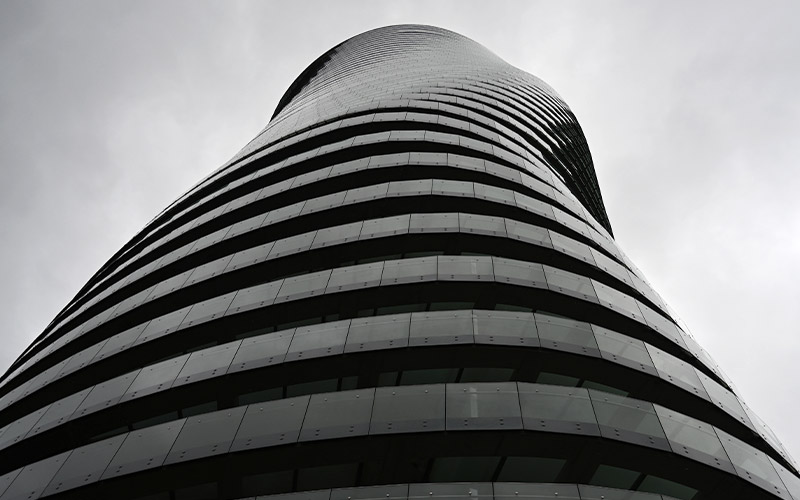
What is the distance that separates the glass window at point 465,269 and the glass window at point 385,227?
2.32 metres

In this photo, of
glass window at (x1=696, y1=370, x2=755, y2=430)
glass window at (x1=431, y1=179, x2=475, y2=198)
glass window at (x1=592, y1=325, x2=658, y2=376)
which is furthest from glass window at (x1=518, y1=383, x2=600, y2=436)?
glass window at (x1=431, y1=179, x2=475, y2=198)

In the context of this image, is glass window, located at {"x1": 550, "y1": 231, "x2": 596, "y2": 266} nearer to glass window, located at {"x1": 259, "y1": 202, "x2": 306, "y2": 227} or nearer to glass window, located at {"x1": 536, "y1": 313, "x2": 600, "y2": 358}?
glass window, located at {"x1": 536, "y1": 313, "x2": 600, "y2": 358}

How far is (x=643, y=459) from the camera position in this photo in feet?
39.4

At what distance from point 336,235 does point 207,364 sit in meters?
6.27

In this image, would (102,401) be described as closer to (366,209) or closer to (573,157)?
(366,209)

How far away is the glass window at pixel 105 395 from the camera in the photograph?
15.1 meters

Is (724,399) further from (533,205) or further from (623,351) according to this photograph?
(533,205)

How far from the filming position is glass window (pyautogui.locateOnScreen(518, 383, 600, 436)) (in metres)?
11.8

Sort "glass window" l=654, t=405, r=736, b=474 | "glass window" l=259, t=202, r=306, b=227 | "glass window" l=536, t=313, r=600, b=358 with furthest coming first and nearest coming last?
"glass window" l=259, t=202, r=306, b=227
"glass window" l=536, t=313, r=600, b=358
"glass window" l=654, t=405, r=736, b=474

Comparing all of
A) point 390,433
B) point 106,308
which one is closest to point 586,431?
point 390,433

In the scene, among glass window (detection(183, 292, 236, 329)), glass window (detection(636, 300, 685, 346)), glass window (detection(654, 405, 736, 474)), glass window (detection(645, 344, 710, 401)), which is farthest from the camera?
glass window (detection(183, 292, 236, 329))

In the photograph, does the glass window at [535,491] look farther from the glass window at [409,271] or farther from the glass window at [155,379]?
the glass window at [155,379]

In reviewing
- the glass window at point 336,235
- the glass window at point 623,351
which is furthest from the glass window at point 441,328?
the glass window at point 336,235

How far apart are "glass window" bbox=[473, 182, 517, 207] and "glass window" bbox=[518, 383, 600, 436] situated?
10159 millimetres
